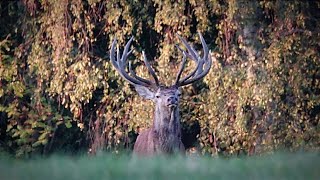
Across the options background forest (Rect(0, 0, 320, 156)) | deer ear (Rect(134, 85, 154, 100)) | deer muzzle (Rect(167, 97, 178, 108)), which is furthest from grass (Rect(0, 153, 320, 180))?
background forest (Rect(0, 0, 320, 156))

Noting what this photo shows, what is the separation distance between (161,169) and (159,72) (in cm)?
881

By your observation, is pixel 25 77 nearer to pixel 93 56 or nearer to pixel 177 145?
pixel 93 56

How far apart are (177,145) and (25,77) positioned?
14.4 ft

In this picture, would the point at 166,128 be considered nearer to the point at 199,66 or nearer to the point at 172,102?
the point at 172,102

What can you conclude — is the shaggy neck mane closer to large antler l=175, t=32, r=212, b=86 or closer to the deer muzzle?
the deer muzzle

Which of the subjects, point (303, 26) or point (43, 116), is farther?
point (43, 116)

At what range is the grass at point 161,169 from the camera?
4238 mm

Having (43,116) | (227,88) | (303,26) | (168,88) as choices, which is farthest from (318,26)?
(43,116)

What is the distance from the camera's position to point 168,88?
1084 cm

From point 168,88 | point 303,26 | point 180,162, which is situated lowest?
point 180,162

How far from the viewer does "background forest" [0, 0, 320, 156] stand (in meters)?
12.9

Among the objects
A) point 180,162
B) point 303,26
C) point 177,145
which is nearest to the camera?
point 180,162

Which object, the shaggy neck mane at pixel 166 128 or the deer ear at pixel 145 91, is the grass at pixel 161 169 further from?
the deer ear at pixel 145 91

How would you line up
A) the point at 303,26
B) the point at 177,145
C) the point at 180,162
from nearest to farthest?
the point at 180,162
the point at 177,145
the point at 303,26
